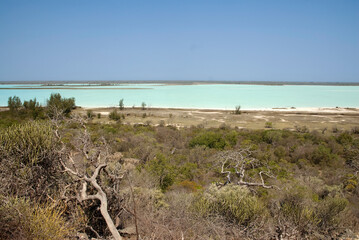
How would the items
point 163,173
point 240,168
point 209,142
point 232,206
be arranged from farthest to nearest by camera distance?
point 209,142 < point 163,173 < point 240,168 < point 232,206

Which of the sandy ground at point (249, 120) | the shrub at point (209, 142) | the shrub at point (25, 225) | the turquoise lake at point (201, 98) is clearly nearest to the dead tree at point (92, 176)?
the shrub at point (25, 225)

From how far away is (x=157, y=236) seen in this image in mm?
4176

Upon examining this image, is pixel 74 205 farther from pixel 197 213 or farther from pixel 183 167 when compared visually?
pixel 183 167

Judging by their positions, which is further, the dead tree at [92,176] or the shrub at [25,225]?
the dead tree at [92,176]

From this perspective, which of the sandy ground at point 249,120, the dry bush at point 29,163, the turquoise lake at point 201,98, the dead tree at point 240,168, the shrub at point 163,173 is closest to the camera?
the dry bush at point 29,163

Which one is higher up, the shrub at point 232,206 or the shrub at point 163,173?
the shrub at point 232,206

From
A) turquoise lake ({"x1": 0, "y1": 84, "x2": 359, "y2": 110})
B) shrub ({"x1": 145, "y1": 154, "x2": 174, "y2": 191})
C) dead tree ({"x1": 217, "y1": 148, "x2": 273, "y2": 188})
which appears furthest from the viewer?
turquoise lake ({"x1": 0, "y1": 84, "x2": 359, "y2": 110})

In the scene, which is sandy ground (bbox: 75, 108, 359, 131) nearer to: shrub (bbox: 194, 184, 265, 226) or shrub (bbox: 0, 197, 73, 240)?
shrub (bbox: 194, 184, 265, 226)

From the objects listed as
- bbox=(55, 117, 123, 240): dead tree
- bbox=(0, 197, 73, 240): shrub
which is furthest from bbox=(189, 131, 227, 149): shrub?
bbox=(0, 197, 73, 240): shrub

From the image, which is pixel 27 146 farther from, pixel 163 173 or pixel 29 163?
pixel 163 173

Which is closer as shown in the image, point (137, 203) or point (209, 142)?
point (137, 203)

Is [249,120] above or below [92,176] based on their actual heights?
below

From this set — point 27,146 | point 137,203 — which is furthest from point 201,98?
point 27,146

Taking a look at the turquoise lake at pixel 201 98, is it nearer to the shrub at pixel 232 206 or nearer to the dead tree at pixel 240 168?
the dead tree at pixel 240 168
